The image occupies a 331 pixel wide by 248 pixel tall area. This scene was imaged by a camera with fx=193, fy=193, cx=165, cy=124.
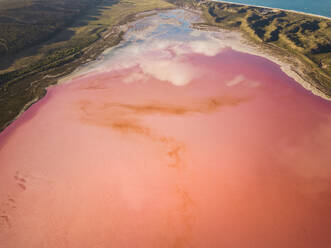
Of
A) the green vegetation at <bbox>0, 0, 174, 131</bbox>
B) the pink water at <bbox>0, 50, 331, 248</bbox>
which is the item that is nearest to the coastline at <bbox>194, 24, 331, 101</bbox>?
the pink water at <bbox>0, 50, 331, 248</bbox>

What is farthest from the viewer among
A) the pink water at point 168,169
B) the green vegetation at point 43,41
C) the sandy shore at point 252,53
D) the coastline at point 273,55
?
the sandy shore at point 252,53

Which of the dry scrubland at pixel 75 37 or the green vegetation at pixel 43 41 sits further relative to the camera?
the dry scrubland at pixel 75 37

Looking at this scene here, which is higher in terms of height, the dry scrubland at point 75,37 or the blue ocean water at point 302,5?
the blue ocean water at point 302,5

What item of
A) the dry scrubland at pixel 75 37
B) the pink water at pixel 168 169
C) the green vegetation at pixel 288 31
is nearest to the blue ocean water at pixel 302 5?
the green vegetation at pixel 288 31

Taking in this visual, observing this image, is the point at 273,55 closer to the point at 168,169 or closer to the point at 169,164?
the point at 169,164

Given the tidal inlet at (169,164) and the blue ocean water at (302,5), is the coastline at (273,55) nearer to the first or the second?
the tidal inlet at (169,164)

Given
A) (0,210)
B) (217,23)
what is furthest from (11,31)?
(217,23)

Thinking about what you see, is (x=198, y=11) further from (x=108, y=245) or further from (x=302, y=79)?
(x=108, y=245)

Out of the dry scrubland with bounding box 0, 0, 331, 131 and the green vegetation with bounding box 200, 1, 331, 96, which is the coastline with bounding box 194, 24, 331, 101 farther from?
the green vegetation with bounding box 200, 1, 331, 96

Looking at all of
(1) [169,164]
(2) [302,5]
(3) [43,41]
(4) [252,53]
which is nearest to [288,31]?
(4) [252,53]
